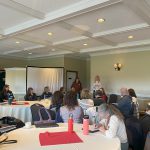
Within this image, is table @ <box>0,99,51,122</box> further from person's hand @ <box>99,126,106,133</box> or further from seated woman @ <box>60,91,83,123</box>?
person's hand @ <box>99,126,106,133</box>

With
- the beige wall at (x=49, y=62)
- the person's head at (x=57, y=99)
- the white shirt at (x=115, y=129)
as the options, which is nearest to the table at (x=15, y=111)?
the person's head at (x=57, y=99)

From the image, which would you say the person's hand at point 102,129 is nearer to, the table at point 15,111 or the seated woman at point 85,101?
the seated woman at point 85,101

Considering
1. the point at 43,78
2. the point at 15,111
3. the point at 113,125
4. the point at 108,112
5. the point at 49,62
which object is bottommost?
the point at 15,111

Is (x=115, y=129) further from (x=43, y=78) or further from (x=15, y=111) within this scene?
(x=43, y=78)

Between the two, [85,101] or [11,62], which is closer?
[85,101]

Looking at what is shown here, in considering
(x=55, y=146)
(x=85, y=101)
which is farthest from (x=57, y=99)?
(x=55, y=146)

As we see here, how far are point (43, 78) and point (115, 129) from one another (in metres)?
7.34

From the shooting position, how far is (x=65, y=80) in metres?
9.92

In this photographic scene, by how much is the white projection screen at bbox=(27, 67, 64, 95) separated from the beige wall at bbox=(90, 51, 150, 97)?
1.63 meters

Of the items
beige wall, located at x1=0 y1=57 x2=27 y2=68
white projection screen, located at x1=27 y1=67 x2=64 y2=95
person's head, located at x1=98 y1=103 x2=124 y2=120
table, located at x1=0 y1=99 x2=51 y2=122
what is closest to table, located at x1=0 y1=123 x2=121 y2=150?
person's head, located at x1=98 y1=103 x2=124 y2=120

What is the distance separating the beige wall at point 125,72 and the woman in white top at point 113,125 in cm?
536

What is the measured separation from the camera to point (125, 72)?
7.98 metres

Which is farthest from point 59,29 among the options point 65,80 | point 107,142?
point 65,80

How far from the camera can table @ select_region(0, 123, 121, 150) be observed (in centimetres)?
188
